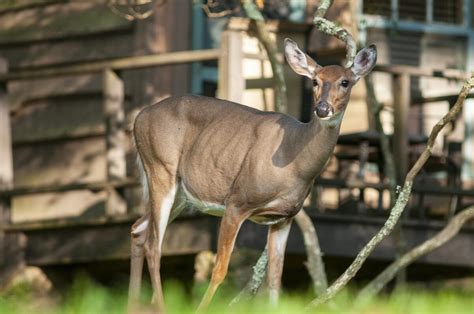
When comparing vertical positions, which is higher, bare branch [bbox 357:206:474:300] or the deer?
the deer

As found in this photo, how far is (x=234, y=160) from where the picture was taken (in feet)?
27.0

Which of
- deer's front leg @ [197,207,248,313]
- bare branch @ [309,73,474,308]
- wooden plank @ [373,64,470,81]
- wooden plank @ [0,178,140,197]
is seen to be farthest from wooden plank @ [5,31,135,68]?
bare branch @ [309,73,474,308]

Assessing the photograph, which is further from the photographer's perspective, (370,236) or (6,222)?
(6,222)

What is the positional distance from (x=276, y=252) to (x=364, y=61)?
124cm

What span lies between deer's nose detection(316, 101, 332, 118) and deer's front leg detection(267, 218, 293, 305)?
1.02 m

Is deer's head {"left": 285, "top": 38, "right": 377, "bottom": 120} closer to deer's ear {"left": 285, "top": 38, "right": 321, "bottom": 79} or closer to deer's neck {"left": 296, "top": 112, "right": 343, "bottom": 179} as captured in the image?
deer's ear {"left": 285, "top": 38, "right": 321, "bottom": 79}

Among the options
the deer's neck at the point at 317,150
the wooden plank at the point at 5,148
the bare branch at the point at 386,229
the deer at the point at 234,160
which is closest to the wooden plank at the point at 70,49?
the wooden plank at the point at 5,148

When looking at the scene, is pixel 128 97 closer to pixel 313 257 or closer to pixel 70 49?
pixel 70 49

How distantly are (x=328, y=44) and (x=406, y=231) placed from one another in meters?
Result: 2.46

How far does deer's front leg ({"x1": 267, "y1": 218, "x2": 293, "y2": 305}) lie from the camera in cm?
829

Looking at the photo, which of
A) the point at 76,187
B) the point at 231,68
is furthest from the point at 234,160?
the point at 76,187

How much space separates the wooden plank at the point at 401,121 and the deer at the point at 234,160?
3569 millimetres

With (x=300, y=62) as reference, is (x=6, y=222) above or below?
below

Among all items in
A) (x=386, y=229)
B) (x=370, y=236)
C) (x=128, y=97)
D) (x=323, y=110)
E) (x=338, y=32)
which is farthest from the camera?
(x=128, y=97)
